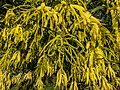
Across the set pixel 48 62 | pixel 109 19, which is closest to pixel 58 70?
pixel 48 62

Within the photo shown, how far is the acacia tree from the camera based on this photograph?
106cm

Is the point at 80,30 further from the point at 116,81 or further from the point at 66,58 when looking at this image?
the point at 116,81

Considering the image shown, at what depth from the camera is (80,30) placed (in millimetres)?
1084

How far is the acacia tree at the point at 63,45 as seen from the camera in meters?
1.06

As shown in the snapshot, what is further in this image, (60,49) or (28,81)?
(28,81)

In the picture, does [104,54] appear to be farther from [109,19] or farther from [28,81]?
[28,81]

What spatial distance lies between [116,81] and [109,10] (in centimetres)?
26

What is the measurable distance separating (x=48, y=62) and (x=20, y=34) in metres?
0.14

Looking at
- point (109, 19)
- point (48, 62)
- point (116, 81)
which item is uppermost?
point (109, 19)

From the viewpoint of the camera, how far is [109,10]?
3.68 ft

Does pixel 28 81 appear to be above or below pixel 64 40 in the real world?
below

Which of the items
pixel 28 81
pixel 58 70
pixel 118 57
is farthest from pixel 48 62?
pixel 118 57

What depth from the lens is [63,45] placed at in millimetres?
1055

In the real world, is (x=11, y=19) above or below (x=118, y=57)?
above
